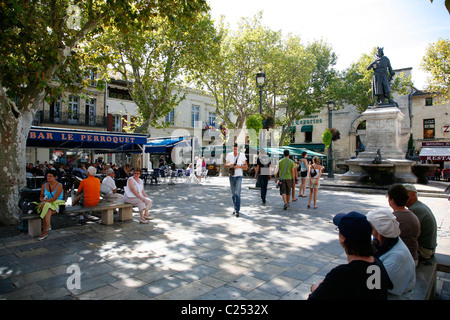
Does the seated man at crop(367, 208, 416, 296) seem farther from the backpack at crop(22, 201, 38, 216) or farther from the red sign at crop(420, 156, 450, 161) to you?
the red sign at crop(420, 156, 450, 161)

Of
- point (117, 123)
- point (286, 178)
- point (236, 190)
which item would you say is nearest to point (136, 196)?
point (236, 190)

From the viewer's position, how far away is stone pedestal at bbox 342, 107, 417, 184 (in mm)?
12500

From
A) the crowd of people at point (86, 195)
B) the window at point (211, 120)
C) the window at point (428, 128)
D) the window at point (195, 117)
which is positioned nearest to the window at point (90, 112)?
the window at point (195, 117)

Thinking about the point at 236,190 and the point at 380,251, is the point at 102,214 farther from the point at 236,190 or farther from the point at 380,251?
the point at 380,251

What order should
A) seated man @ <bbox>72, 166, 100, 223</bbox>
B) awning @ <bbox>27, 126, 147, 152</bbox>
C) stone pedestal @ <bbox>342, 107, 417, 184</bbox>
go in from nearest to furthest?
1. seated man @ <bbox>72, 166, 100, 223</bbox>
2. awning @ <bbox>27, 126, 147, 152</bbox>
3. stone pedestal @ <bbox>342, 107, 417, 184</bbox>

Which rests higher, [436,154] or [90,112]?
[90,112]

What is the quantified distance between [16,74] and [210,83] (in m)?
16.7

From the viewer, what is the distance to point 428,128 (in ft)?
93.4

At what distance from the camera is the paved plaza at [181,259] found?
3.13m

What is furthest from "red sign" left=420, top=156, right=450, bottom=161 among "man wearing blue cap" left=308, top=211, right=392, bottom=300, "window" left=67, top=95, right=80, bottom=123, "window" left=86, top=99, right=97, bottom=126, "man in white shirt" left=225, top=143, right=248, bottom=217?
"window" left=67, top=95, right=80, bottom=123

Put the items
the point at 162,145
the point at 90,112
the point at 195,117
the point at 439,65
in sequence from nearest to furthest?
the point at 162,145, the point at 439,65, the point at 90,112, the point at 195,117

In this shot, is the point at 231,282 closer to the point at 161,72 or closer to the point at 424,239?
the point at 424,239

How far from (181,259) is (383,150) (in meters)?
12.7

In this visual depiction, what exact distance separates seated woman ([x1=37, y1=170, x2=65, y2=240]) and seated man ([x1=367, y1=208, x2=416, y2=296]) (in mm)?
5650
